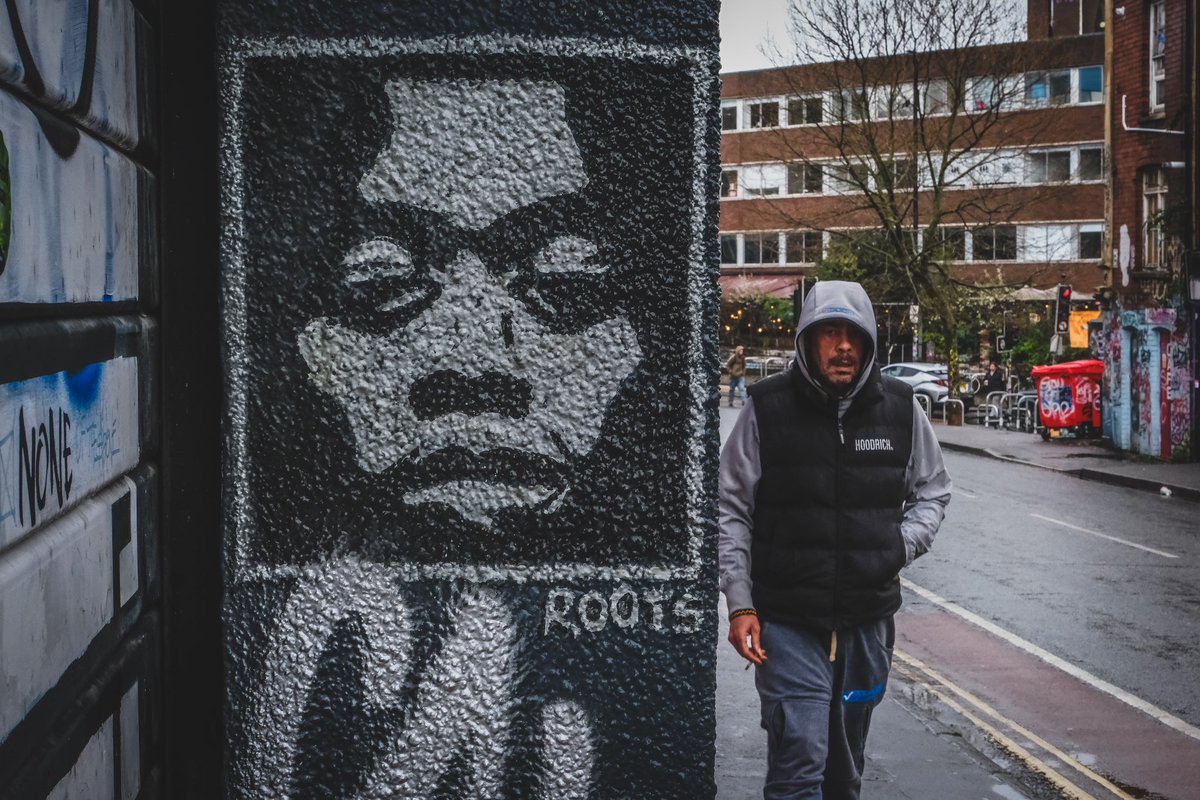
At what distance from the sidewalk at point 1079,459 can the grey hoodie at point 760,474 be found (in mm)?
15964

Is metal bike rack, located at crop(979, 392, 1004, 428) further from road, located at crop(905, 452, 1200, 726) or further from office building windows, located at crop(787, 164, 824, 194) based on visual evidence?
office building windows, located at crop(787, 164, 824, 194)

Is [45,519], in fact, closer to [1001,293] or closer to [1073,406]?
[1073,406]

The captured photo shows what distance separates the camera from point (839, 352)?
12.3 feet

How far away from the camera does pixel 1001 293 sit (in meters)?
43.1

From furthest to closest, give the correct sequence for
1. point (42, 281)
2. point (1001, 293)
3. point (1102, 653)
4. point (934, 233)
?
1. point (1001, 293)
2. point (934, 233)
3. point (1102, 653)
4. point (42, 281)

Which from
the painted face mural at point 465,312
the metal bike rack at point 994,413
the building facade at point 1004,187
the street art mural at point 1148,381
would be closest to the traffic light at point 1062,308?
the street art mural at point 1148,381

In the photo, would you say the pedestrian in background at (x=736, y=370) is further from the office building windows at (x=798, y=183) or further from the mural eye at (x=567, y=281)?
the mural eye at (x=567, y=281)

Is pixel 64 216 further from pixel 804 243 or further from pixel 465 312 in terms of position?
pixel 804 243

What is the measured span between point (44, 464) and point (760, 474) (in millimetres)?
2680

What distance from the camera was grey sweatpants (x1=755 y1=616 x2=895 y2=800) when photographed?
3.63m

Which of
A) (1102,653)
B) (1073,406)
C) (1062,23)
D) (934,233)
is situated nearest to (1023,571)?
(1102,653)

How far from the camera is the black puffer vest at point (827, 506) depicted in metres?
3.68

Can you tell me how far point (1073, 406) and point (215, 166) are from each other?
1082 inches

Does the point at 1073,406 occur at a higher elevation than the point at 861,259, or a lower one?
lower
